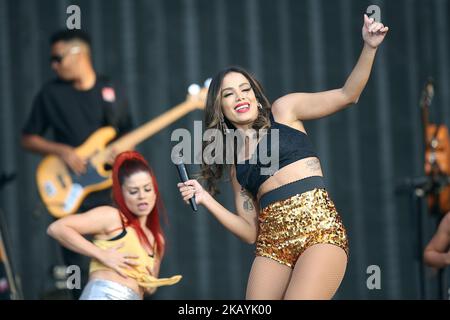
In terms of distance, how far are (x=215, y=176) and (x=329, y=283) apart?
79 centimetres

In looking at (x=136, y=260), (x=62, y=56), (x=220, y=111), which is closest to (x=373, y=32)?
(x=220, y=111)

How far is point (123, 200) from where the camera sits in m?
5.34

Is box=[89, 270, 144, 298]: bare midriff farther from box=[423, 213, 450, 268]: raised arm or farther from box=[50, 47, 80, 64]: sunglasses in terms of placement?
box=[50, 47, 80, 64]: sunglasses

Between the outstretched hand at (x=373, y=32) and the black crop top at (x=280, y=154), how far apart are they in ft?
1.75

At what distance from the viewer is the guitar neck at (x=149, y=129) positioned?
265 inches

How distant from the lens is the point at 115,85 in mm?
6949

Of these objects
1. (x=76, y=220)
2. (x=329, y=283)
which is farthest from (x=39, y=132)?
(x=329, y=283)

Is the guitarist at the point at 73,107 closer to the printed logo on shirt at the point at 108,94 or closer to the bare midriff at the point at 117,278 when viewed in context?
the printed logo on shirt at the point at 108,94

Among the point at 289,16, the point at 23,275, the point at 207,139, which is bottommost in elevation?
the point at 23,275

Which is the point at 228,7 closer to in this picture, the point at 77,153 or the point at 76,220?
the point at 77,153

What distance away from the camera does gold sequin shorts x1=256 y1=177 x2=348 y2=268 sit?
13.8 feet
